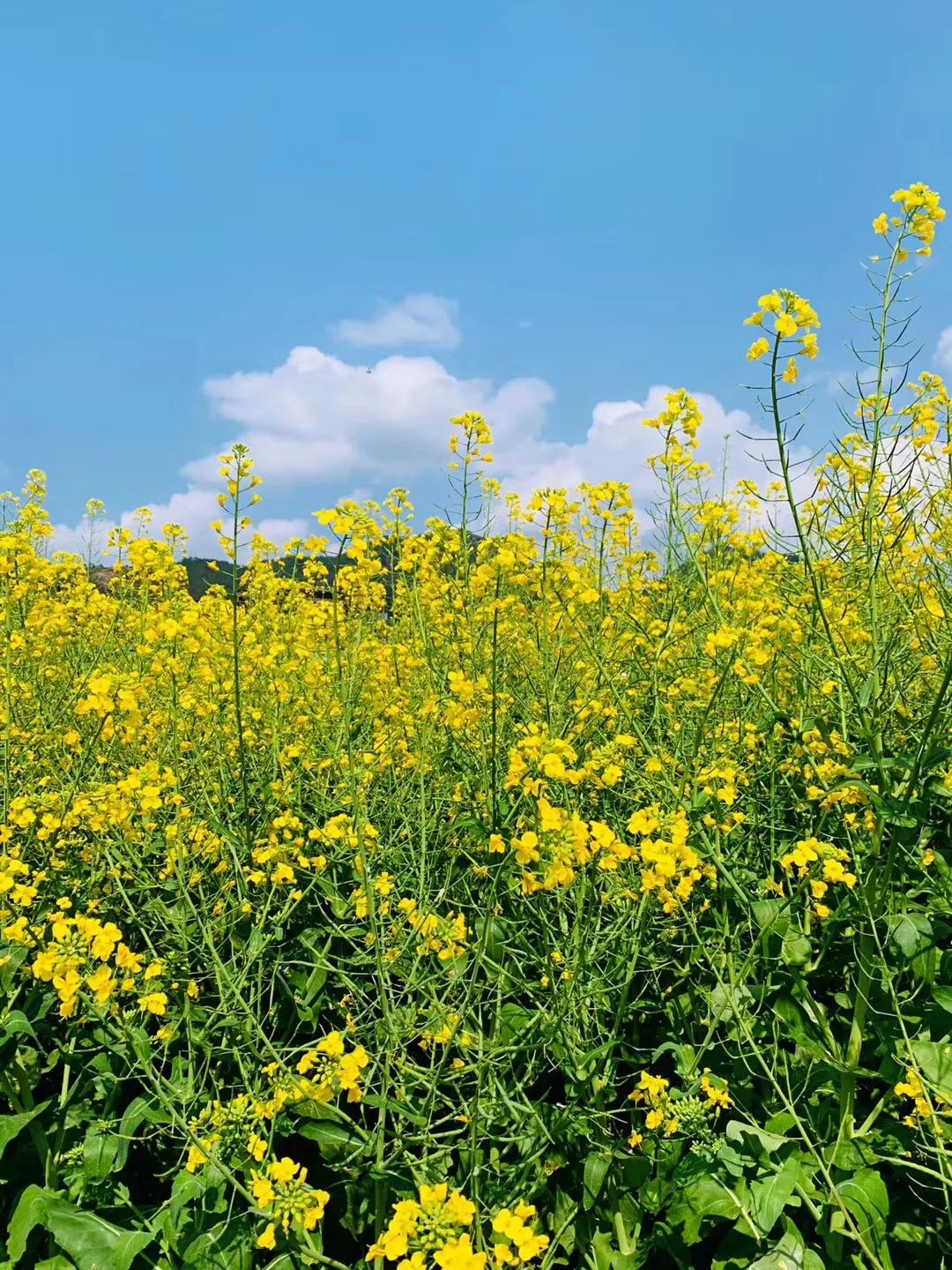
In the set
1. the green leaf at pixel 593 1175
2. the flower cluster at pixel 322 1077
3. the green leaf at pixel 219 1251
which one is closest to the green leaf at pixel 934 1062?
the green leaf at pixel 593 1175

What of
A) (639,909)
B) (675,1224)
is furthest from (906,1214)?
(639,909)

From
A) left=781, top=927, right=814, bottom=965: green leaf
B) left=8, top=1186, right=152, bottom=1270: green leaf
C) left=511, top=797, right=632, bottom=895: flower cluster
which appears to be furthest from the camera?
left=781, top=927, right=814, bottom=965: green leaf

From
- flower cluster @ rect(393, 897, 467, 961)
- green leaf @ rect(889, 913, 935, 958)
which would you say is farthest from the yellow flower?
green leaf @ rect(889, 913, 935, 958)

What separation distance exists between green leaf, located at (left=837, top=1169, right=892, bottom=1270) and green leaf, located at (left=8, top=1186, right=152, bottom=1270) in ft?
5.27

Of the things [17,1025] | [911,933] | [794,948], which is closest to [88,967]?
[17,1025]

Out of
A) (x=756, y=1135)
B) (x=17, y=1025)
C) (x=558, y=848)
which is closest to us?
(x=558, y=848)

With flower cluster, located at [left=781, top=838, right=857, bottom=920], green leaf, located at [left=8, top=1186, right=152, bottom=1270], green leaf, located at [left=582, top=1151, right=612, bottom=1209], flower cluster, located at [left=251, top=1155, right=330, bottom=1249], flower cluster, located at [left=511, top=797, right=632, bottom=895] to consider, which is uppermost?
flower cluster, located at [left=511, top=797, right=632, bottom=895]

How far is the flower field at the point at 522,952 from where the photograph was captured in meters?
1.83

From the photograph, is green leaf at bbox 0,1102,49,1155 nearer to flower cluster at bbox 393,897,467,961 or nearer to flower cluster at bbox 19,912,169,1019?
flower cluster at bbox 19,912,169,1019

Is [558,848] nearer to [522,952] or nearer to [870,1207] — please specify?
[522,952]

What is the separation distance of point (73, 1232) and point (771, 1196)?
167 cm

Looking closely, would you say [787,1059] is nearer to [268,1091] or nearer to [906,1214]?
[906,1214]

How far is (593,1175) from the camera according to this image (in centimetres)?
189

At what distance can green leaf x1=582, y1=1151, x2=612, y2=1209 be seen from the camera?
1.88 m
